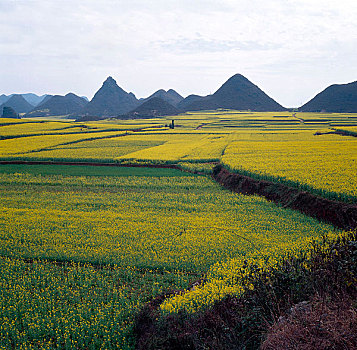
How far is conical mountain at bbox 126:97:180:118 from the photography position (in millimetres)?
107688

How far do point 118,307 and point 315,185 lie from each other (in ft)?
35.9

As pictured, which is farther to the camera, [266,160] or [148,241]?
[266,160]

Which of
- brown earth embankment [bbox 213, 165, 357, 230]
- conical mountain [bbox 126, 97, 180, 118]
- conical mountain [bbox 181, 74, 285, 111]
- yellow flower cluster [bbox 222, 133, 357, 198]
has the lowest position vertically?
brown earth embankment [bbox 213, 165, 357, 230]

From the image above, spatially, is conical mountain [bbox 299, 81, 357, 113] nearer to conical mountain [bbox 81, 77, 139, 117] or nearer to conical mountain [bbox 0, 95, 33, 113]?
conical mountain [bbox 81, 77, 139, 117]

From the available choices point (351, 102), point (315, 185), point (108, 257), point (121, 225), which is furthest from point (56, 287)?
point (351, 102)

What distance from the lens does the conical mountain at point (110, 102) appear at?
485 ft

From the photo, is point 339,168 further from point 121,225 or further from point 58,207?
point 58,207

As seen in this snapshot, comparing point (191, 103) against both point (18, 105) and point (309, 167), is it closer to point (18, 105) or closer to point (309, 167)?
point (18, 105)

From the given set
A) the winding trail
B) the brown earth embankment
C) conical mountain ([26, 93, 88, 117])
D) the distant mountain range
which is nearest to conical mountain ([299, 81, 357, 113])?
the distant mountain range

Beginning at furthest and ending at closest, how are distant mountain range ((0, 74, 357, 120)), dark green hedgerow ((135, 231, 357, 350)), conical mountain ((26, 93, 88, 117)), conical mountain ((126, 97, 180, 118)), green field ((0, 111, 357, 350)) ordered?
conical mountain ((26, 93, 88, 117))
distant mountain range ((0, 74, 357, 120))
conical mountain ((126, 97, 180, 118))
green field ((0, 111, 357, 350))
dark green hedgerow ((135, 231, 357, 350))

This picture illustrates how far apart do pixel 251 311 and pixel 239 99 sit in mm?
136460

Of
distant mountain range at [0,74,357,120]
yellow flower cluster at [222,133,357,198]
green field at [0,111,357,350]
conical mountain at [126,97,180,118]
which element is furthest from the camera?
distant mountain range at [0,74,357,120]

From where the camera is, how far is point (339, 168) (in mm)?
18734

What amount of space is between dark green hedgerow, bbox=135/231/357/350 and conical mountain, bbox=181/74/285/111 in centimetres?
12703
